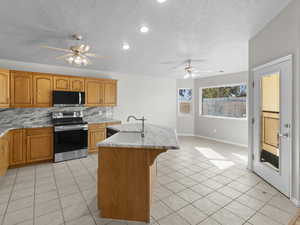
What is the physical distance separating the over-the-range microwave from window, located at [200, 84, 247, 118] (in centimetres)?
494

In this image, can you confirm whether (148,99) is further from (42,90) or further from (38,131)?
(38,131)

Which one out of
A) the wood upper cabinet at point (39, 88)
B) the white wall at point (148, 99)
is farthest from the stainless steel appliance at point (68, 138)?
the white wall at point (148, 99)

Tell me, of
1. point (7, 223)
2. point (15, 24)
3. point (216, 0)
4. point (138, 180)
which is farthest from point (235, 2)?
point (7, 223)

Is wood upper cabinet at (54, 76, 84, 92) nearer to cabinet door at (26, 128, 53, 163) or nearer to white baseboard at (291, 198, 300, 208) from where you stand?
cabinet door at (26, 128, 53, 163)

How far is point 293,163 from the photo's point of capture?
2160 mm

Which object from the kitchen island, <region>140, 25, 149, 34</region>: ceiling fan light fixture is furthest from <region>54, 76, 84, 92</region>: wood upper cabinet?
the kitchen island

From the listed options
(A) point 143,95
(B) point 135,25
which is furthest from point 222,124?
(B) point 135,25

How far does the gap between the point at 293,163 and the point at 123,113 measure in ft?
15.7

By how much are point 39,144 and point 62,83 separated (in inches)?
65.0

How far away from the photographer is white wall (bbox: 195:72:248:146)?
5.35 m

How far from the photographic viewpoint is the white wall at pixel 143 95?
16.6 ft

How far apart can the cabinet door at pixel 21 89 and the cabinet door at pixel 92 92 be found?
4.32ft

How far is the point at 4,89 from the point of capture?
3.37 metres

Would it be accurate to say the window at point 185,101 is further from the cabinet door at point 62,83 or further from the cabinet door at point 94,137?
the cabinet door at point 62,83
